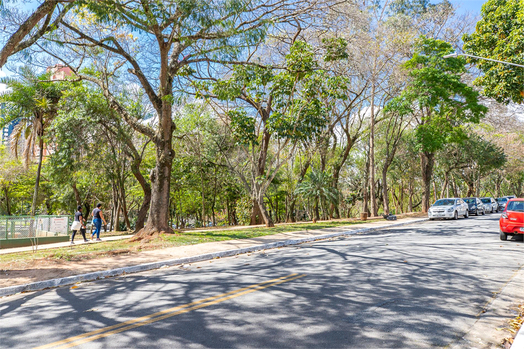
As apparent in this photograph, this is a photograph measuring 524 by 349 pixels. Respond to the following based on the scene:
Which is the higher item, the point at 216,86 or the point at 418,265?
the point at 216,86

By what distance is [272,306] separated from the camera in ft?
18.6

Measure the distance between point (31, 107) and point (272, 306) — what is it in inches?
860

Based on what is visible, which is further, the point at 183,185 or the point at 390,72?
the point at 183,185

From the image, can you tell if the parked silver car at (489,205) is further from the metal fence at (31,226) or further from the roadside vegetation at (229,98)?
the metal fence at (31,226)

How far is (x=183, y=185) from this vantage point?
33531 mm

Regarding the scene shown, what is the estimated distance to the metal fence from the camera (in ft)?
56.4

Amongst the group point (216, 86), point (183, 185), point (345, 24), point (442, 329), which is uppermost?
point (345, 24)

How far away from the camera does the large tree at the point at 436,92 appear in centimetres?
2588

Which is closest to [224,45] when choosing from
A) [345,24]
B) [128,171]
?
[345,24]

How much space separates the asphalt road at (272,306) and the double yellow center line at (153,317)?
2 cm

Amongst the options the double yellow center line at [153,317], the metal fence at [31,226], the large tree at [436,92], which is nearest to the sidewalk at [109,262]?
the double yellow center line at [153,317]

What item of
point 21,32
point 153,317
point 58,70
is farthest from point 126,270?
point 58,70

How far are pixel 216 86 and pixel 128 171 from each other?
15231 mm

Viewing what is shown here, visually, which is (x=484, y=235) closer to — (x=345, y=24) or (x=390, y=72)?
(x=345, y=24)
